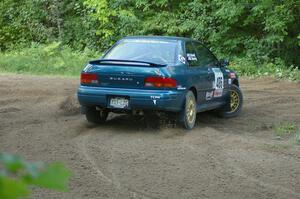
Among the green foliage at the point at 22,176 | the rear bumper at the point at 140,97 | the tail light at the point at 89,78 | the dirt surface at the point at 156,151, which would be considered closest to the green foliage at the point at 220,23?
the dirt surface at the point at 156,151

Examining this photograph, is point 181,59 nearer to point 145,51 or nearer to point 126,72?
point 145,51

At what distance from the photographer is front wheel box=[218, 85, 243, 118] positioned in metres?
10.8

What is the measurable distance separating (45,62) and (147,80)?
1281 cm

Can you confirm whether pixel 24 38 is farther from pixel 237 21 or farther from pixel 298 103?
pixel 298 103

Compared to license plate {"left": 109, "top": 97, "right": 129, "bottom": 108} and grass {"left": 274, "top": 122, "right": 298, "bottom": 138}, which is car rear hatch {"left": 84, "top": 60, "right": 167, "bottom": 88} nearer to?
license plate {"left": 109, "top": 97, "right": 129, "bottom": 108}

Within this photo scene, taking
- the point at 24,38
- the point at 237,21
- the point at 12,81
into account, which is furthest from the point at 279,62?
the point at 24,38

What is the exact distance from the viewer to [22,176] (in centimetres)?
86

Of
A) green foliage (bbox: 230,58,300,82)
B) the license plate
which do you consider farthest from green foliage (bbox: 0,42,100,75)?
the license plate

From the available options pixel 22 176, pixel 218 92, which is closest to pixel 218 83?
pixel 218 92

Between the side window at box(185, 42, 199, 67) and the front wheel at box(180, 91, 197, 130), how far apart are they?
1.79 feet

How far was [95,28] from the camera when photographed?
27047 mm

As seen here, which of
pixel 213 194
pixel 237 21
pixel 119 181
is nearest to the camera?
pixel 213 194

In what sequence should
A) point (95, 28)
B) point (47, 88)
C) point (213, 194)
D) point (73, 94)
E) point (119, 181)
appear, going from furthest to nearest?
point (95, 28), point (47, 88), point (73, 94), point (119, 181), point (213, 194)

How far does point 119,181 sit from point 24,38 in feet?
75.5
